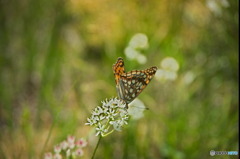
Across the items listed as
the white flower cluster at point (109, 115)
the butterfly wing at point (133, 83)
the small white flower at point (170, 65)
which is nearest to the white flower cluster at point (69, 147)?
the white flower cluster at point (109, 115)

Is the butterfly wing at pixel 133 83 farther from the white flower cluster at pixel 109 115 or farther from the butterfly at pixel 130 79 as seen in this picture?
the white flower cluster at pixel 109 115

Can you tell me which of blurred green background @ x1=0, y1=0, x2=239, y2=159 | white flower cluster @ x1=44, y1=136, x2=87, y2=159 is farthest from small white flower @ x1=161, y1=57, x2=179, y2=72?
white flower cluster @ x1=44, y1=136, x2=87, y2=159

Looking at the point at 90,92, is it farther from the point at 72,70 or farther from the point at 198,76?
the point at 198,76

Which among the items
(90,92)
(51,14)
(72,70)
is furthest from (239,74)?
(51,14)

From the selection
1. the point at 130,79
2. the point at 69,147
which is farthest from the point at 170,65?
the point at 69,147

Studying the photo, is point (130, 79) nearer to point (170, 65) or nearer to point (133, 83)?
point (133, 83)
